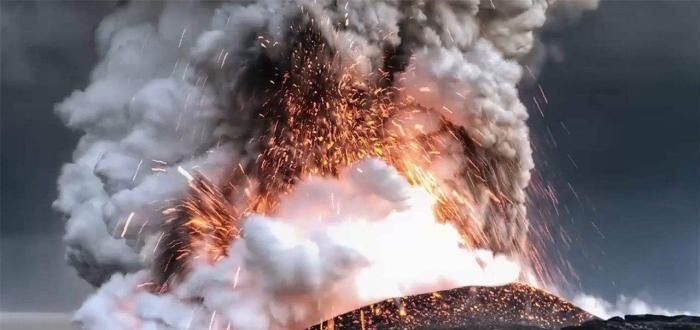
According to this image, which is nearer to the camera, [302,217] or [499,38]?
[302,217]

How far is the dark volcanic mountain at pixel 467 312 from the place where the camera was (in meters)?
24.0

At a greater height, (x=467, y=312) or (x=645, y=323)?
(x=645, y=323)

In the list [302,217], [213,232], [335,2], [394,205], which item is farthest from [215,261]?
[335,2]

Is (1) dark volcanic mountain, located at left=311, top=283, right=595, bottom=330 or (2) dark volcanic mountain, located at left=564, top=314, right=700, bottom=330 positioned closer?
(1) dark volcanic mountain, located at left=311, top=283, right=595, bottom=330

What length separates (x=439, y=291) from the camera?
24859mm

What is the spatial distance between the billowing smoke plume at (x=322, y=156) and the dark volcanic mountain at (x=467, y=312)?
3.51 feet

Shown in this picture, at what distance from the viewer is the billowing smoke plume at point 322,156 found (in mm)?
25594

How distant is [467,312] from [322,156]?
6.41 metres

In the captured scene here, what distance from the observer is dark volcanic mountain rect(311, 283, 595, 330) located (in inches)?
945

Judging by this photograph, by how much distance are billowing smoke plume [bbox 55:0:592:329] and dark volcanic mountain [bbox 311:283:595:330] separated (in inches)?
42.2

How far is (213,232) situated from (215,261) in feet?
3.45

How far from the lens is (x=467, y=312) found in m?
24.3

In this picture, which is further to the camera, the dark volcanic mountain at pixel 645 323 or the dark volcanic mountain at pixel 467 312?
the dark volcanic mountain at pixel 645 323

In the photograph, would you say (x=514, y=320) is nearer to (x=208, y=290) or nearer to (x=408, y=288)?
(x=408, y=288)
